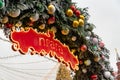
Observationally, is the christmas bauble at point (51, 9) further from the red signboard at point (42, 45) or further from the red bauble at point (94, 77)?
the red bauble at point (94, 77)

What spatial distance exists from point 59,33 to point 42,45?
488mm

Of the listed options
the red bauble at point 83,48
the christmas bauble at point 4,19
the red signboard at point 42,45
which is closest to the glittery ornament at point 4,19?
the christmas bauble at point 4,19

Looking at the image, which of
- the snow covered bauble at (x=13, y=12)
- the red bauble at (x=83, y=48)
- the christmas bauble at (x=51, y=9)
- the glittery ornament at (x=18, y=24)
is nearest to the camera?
the snow covered bauble at (x=13, y=12)

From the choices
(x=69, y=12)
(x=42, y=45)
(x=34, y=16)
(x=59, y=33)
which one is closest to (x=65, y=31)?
(x=59, y=33)

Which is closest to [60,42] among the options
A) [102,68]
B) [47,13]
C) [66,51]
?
[66,51]

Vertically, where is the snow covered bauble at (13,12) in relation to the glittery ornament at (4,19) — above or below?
above

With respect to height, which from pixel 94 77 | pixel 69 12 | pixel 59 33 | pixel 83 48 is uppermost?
pixel 69 12

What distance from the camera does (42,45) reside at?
523cm

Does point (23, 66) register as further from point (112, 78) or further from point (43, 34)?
point (112, 78)

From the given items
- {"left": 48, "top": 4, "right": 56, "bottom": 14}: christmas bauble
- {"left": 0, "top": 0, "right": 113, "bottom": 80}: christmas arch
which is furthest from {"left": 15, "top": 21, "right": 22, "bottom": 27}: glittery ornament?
{"left": 48, "top": 4, "right": 56, "bottom": 14}: christmas bauble

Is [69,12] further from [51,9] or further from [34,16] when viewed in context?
[34,16]

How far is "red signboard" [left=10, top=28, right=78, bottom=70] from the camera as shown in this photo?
4.89 meters

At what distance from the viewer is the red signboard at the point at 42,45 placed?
4.89 m

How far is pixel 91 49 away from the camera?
19.4 feet
